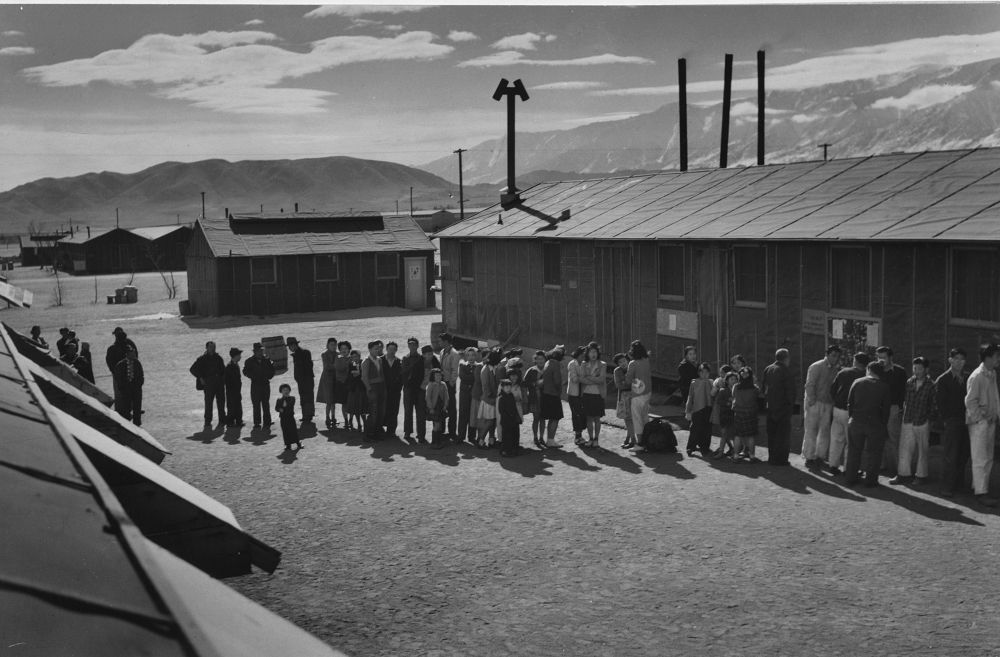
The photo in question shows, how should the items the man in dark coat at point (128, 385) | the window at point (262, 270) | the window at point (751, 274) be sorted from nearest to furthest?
the man in dark coat at point (128, 385) < the window at point (751, 274) < the window at point (262, 270)

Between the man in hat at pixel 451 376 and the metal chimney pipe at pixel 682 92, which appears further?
the metal chimney pipe at pixel 682 92

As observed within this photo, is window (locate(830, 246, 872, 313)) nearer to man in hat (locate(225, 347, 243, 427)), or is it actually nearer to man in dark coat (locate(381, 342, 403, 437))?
man in dark coat (locate(381, 342, 403, 437))

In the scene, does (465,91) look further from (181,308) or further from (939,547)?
(939,547)

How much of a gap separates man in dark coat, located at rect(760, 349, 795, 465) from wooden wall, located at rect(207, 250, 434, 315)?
99.6ft

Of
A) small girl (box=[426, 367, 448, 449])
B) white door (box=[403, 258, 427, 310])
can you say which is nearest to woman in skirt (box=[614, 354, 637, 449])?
small girl (box=[426, 367, 448, 449])

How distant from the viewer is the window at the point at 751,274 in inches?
749

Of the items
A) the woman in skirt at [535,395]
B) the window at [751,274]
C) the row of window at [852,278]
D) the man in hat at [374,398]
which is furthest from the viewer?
the window at [751,274]

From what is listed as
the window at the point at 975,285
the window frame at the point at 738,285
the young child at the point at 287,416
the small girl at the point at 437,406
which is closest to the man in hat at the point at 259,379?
the young child at the point at 287,416

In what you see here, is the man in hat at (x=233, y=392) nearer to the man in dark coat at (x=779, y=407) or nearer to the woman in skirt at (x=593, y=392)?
the woman in skirt at (x=593, y=392)

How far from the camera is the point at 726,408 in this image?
599 inches

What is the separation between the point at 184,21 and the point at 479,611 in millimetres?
16707

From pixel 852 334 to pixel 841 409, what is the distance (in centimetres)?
345

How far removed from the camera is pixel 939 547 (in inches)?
415

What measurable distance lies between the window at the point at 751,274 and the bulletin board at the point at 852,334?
1.81 metres
